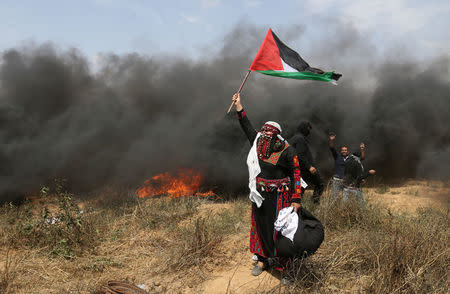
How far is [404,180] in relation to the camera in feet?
45.5

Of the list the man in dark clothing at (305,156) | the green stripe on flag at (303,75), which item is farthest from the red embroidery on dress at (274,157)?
the man in dark clothing at (305,156)

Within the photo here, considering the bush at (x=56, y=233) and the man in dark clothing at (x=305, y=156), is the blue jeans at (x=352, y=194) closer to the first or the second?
the man in dark clothing at (x=305, y=156)

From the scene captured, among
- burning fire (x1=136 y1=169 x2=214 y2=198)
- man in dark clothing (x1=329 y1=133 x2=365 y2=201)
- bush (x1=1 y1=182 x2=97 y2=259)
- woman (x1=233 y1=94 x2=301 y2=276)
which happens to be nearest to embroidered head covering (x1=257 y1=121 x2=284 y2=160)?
woman (x1=233 y1=94 x2=301 y2=276)

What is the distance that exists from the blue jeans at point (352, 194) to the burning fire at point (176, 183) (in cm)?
549

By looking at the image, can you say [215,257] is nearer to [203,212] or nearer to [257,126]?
[203,212]

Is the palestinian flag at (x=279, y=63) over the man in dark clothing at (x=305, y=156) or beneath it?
over

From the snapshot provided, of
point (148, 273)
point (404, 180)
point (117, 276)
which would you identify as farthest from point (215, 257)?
point (404, 180)

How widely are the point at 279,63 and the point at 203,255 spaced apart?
9.46 feet

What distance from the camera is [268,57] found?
4.14m

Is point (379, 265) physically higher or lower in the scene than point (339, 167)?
lower

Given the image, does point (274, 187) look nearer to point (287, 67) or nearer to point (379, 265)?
point (379, 265)

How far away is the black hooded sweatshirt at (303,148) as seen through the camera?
5.62 m

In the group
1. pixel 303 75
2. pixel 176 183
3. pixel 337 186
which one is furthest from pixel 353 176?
pixel 176 183

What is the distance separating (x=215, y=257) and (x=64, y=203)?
8.55ft
